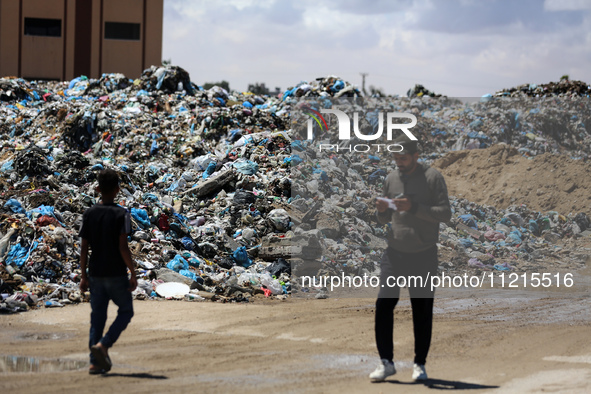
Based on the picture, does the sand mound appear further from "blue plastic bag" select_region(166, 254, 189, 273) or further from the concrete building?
the concrete building

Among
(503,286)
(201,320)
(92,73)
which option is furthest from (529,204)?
(92,73)

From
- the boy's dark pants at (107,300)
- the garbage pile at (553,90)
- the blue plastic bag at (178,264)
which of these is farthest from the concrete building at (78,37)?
the boy's dark pants at (107,300)

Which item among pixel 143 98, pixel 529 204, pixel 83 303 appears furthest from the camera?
pixel 143 98

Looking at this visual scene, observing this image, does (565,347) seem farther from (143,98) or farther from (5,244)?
(143,98)

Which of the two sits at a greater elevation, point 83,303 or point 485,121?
point 485,121

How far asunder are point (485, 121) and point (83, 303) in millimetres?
11639

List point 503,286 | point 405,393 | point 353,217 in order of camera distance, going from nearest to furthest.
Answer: point 405,393
point 503,286
point 353,217

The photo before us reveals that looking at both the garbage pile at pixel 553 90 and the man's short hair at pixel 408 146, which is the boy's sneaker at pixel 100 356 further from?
the garbage pile at pixel 553 90

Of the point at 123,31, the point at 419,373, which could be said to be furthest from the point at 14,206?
the point at 123,31

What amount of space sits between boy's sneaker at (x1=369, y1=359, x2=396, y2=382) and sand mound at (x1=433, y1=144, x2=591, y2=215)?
32.7 ft

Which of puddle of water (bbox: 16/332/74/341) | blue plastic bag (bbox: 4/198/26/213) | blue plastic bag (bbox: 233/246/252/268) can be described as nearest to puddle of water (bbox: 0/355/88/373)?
puddle of water (bbox: 16/332/74/341)

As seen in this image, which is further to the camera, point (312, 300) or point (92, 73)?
point (92, 73)

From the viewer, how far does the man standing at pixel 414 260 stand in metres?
5.06

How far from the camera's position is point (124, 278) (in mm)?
4957
